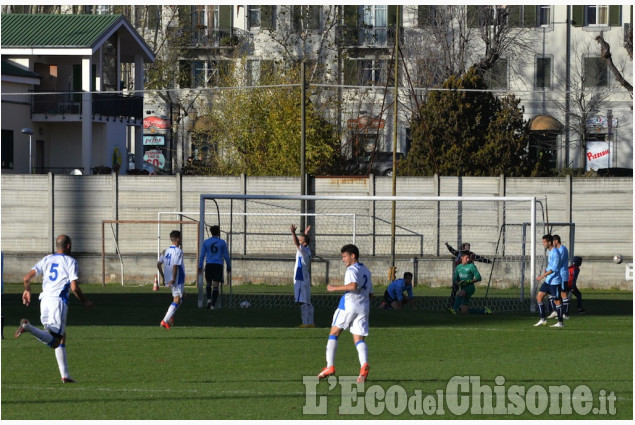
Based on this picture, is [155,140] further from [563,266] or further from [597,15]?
[563,266]

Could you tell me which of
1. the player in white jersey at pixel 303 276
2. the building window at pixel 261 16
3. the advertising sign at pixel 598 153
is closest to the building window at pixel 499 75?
the advertising sign at pixel 598 153

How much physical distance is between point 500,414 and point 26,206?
25.9 meters

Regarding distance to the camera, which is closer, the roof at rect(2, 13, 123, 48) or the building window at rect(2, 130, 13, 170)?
the building window at rect(2, 130, 13, 170)

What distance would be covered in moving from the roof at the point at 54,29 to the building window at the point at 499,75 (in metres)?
21.6

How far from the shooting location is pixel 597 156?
62594mm

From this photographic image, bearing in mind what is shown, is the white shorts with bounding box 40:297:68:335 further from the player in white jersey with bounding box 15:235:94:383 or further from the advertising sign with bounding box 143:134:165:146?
the advertising sign with bounding box 143:134:165:146

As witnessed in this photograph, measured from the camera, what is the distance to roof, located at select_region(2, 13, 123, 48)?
4934cm

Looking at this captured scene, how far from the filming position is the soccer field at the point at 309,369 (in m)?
11.7

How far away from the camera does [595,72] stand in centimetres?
6178

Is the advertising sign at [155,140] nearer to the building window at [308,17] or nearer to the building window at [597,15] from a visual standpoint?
the building window at [308,17]

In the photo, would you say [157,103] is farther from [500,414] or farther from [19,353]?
[500,414]

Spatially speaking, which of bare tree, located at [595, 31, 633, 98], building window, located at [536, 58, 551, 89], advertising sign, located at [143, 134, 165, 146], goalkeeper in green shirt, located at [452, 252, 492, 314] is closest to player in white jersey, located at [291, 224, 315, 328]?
goalkeeper in green shirt, located at [452, 252, 492, 314]

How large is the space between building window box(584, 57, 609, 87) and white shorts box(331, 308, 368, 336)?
50.3 m

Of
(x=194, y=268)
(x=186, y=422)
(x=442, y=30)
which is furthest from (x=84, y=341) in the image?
(x=442, y=30)
